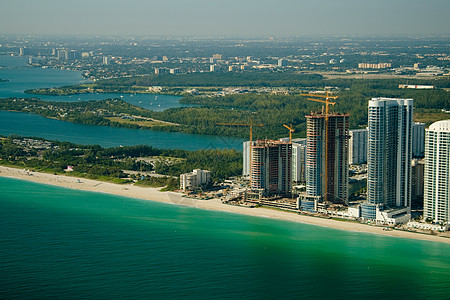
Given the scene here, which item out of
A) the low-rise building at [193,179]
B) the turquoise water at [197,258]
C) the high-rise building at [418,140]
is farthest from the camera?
the high-rise building at [418,140]

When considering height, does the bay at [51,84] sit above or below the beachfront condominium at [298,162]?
above


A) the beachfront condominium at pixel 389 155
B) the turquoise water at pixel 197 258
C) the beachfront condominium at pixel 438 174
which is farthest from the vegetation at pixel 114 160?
the beachfront condominium at pixel 438 174

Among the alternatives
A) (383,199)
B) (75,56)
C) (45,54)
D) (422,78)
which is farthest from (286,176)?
(45,54)

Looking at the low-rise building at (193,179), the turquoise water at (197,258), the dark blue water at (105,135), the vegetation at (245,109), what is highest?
the vegetation at (245,109)

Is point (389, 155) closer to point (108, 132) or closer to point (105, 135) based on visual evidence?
point (105, 135)

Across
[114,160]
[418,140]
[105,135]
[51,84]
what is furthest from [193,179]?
[51,84]

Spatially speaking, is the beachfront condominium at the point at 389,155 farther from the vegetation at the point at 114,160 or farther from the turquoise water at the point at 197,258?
the vegetation at the point at 114,160

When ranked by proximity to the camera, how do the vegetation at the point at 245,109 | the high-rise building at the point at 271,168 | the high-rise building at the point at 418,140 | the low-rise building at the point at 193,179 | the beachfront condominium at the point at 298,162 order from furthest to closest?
the vegetation at the point at 245,109 → the high-rise building at the point at 418,140 → the beachfront condominium at the point at 298,162 → the low-rise building at the point at 193,179 → the high-rise building at the point at 271,168
